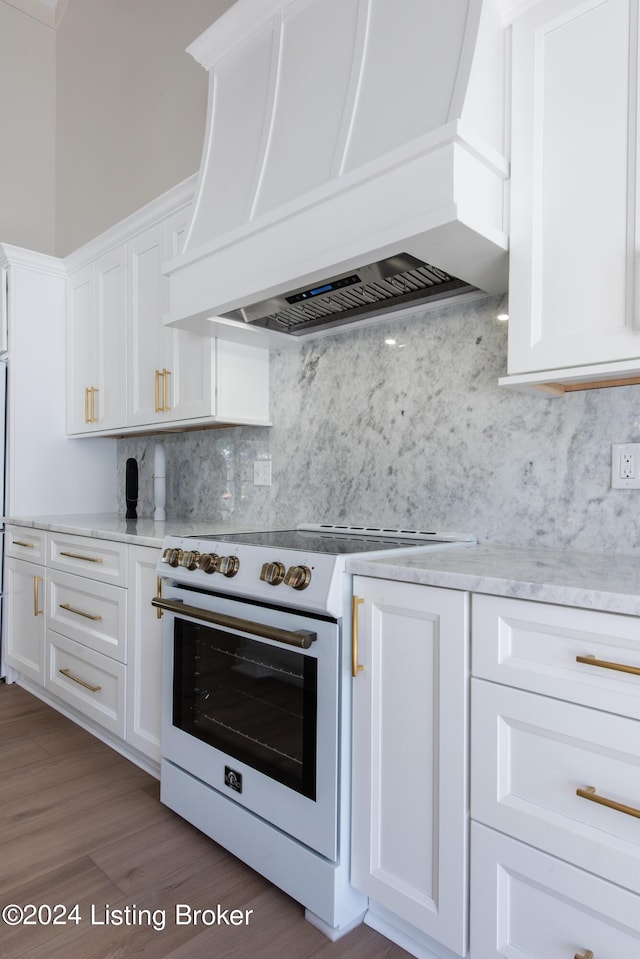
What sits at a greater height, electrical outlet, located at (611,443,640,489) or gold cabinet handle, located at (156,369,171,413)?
gold cabinet handle, located at (156,369,171,413)

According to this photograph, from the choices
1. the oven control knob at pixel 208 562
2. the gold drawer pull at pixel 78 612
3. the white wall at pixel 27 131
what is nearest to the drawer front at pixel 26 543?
the gold drawer pull at pixel 78 612

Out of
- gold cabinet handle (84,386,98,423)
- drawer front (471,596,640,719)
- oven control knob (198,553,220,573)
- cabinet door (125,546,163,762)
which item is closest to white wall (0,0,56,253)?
gold cabinet handle (84,386,98,423)

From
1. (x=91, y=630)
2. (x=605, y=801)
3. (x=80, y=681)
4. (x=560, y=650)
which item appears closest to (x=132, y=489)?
(x=91, y=630)

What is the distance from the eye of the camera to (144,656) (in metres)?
2.26

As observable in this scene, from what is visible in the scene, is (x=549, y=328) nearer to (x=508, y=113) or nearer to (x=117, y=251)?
(x=508, y=113)

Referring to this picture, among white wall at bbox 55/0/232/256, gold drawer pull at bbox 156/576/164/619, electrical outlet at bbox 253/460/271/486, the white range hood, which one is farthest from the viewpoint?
white wall at bbox 55/0/232/256

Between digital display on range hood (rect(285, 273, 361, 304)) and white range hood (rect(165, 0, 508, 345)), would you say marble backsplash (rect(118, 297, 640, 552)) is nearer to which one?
white range hood (rect(165, 0, 508, 345))

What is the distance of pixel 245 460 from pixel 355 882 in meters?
1.75

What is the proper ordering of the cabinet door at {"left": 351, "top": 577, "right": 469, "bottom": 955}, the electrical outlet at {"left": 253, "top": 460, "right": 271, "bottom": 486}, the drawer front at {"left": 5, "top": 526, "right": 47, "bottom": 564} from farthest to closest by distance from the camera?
the drawer front at {"left": 5, "top": 526, "right": 47, "bottom": 564}
the electrical outlet at {"left": 253, "top": 460, "right": 271, "bottom": 486}
the cabinet door at {"left": 351, "top": 577, "right": 469, "bottom": 955}

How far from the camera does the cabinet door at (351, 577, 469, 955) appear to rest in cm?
129

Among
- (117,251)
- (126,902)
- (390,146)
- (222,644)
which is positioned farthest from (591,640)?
(117,251)

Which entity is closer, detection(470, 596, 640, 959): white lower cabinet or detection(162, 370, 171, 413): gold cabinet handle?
detection(470, 596, 640, 959): white lower cabinet

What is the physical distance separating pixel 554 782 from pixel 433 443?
3.71ft

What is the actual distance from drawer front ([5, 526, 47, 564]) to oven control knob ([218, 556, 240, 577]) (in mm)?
1556
